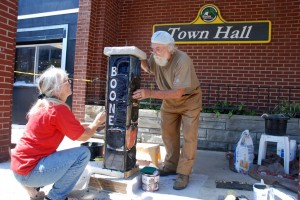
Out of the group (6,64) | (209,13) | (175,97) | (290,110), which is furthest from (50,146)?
(209,13)

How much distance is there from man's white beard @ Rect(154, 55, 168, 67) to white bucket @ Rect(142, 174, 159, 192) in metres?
1.32

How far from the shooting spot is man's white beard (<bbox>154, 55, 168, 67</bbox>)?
338 centimetres

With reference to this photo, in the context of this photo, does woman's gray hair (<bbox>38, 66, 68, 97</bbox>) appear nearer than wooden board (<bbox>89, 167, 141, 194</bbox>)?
Yes

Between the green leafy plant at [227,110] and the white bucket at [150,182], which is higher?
the green leafy plant at [227,110]

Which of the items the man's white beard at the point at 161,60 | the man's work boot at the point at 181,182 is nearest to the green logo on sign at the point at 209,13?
the man's white beard at the point at 161,60

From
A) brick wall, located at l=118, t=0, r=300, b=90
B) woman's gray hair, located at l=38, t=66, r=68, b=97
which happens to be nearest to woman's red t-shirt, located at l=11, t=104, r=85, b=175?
woman's gray hair, located at l=38, t=66, r=68, b=97

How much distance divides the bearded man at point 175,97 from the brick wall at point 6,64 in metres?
1.88

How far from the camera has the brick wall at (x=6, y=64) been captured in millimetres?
3764

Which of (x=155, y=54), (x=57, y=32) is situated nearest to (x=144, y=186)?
(x=155, y=54)

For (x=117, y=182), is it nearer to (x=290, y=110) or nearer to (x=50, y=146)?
(x=50, y=146)

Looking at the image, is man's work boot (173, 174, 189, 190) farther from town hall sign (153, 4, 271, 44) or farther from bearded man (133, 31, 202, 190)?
town hall sign (153, 4, 271, 44)

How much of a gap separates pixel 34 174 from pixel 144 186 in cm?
119

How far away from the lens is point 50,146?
97.9 inches

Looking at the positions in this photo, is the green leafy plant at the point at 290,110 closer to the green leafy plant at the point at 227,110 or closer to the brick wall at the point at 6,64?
the green leafy plant at the point at 227,110
